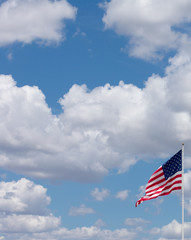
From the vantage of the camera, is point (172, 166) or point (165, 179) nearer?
point (165, 179)

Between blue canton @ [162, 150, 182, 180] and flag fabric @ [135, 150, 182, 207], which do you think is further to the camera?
blue canton @ [162, 150, 182, 180]

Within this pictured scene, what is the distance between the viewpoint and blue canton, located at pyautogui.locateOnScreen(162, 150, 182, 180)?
170 feet

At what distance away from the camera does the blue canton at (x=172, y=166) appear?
5184cm

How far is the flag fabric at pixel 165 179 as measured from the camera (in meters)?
51.7

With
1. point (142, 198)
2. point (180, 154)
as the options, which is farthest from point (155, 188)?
point (180, 154)

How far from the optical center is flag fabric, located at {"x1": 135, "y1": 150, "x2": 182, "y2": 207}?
5166 centimetres

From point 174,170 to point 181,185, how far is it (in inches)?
85.0

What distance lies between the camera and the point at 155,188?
52594 mm

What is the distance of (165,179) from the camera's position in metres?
51.9

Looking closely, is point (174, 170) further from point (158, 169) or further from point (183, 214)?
point (183, 214)

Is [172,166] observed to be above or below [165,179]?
above

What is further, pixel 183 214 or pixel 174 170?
pixel 174 170

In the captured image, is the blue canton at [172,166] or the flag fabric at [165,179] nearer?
the flag fabric at [165,179]

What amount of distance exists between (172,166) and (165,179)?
1869 mm
